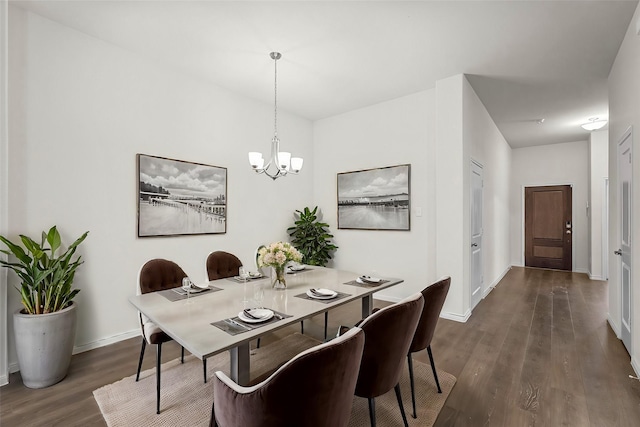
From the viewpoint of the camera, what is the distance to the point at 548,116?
17.2 feet

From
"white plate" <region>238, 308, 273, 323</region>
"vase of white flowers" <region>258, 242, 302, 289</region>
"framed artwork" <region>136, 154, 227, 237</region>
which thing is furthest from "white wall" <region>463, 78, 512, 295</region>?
"framed artwork" <region>136, 154, 227, 237</region>

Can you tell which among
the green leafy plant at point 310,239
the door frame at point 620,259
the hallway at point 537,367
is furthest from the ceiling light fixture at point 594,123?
the green leafy plant at point 310,239

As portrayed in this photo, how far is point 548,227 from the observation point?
7.27 m

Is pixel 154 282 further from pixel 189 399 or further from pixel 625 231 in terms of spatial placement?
pixel 625 231

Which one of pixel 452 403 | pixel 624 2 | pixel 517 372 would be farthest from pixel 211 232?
pixel 624 2

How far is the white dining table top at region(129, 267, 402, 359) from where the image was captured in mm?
1457

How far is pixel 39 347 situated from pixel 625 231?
5105 millimetres

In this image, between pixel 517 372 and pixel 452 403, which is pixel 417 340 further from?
pixel 517 372

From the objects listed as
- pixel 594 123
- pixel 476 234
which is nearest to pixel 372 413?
pixel 476 234

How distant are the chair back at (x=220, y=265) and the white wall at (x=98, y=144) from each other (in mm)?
715

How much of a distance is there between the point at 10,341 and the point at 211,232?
1.95 metres

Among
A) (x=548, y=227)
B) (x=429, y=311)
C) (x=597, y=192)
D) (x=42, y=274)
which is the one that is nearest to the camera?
(x=429, y=311)

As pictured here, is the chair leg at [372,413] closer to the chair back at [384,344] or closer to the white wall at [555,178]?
the chair back at [384,344]

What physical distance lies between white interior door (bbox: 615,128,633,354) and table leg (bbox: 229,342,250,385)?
329cm
